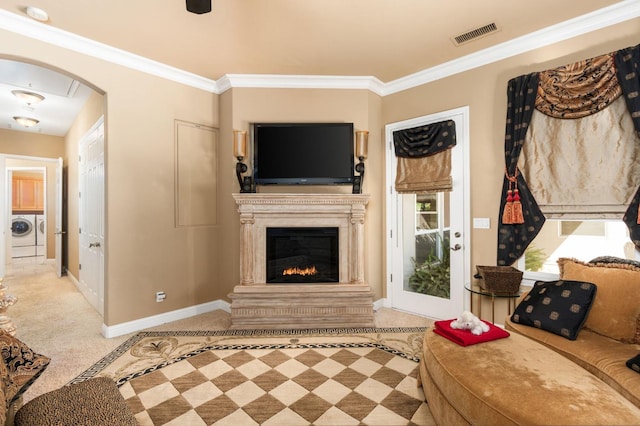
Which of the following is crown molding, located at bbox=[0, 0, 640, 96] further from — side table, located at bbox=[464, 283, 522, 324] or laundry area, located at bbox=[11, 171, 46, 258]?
laundry area, located at bbox=[11, 171, 46, 258]

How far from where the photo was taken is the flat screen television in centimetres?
371

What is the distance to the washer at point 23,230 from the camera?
8.70 meters

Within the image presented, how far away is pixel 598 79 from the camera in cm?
256

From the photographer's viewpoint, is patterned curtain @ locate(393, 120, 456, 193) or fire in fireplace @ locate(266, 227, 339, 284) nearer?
patterned curtain @ locate(393, 120, 456, 193)

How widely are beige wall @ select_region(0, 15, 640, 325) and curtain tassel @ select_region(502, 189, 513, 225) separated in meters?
0.17

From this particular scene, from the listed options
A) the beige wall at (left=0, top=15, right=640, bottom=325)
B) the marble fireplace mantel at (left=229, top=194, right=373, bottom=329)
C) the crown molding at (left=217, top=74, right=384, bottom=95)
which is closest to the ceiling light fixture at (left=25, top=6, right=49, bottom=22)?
the beige wall at (left=0, top=15, right=640, bottom=325)

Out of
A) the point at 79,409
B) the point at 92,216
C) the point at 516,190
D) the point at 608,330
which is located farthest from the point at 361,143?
the point at 92,216

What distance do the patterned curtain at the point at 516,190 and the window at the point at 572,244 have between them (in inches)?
4.8

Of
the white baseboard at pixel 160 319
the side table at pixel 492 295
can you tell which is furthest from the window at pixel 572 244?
the white baseboard at pixel 160 319

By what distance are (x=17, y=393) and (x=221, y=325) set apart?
231 cm

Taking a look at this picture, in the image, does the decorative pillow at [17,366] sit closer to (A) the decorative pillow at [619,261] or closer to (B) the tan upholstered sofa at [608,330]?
(B) the tan upholstered sofa at [608,330]

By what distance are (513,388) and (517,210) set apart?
78.4 inches

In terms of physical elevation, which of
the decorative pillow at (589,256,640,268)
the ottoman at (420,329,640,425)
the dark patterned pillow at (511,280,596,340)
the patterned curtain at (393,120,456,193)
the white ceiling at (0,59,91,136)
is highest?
the white ceiling at (0,59,91,136)

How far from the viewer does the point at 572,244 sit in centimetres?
283
